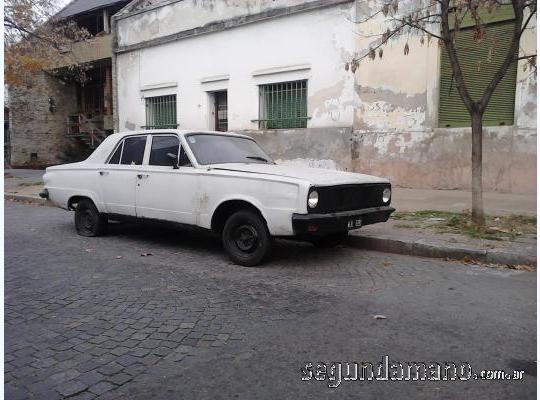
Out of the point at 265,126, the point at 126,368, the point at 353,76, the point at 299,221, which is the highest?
the point at 353,76

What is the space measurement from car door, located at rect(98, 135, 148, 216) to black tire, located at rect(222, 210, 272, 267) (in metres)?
1.72

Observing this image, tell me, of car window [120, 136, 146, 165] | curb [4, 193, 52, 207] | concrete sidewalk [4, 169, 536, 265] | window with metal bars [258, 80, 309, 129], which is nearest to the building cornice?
window with metal bars [258, 80, 309, 129]

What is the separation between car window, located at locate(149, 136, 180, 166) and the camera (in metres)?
6.06

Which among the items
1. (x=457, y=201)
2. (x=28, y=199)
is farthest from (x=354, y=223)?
(x=28, y=199)

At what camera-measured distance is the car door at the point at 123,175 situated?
6.39 m

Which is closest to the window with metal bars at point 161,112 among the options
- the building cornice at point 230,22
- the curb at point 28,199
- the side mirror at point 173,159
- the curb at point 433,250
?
the building cornice at point 230,22

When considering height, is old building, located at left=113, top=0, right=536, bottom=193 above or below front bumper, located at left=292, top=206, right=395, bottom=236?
above

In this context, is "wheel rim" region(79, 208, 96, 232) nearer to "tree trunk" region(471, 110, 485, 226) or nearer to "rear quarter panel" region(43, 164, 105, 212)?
"rear quarter panel" region(43, 164, 105, 212)

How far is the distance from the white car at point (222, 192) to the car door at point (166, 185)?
0.04ft

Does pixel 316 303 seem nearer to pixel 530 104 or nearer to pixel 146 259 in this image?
pixel 146 259

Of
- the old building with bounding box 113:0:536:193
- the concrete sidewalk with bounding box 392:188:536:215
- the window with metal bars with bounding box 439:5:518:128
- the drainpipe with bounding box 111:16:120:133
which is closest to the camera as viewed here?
the concrete sidewalk with bounding box 392:188:536:215

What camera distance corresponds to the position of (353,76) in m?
11.5

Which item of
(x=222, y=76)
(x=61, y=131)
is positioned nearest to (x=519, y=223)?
(x=222, y=76)

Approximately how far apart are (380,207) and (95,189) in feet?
13.4
